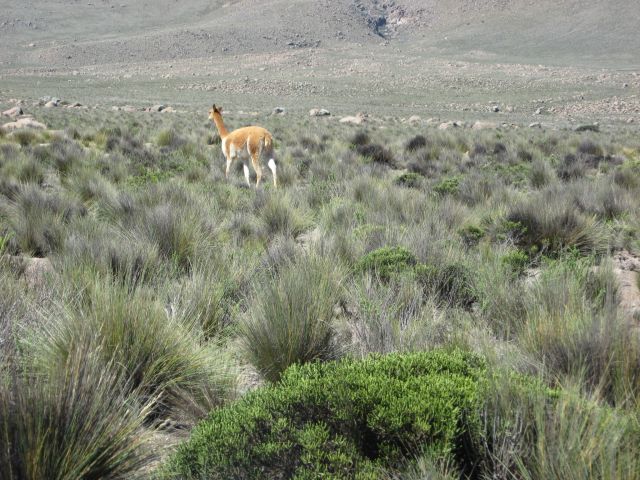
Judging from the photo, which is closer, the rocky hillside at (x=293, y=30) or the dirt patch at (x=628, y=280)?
the dirt patch at (x=628, y=280)

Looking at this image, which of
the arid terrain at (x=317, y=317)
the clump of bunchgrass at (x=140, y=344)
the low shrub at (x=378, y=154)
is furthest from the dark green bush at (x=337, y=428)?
the low shrub at (x=378, y=154)

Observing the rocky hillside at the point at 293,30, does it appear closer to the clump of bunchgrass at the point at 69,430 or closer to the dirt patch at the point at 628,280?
the dirt patch at the point at 628,280

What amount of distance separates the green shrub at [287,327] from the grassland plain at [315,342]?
1 centimetres

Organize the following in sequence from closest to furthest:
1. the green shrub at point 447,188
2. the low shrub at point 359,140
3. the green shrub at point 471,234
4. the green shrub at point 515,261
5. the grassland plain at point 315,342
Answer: the grassland plain at point 315,342
the green shrub at point 515,261
the green shrub at point 471,234
the green shrub at point 447,188
the low shrub at point 359,140

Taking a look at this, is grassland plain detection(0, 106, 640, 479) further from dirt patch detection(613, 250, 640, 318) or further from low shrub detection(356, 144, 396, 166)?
low shrub detection(356, 144, 396, 166)

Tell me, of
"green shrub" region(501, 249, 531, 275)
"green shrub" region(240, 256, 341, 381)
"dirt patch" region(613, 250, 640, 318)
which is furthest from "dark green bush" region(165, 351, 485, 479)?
"green shrub" region(501, 249, 531, 275)

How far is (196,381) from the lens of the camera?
3.05m

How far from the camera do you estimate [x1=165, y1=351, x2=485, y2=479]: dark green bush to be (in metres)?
2.01

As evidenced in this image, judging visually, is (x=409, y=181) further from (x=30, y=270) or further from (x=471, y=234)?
(x=30, y=270)

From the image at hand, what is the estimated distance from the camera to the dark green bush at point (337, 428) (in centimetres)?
201

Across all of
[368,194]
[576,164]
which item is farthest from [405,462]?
[576,164]

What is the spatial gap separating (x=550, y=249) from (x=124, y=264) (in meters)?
4.77

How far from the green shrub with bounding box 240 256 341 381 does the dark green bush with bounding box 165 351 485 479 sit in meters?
0.84

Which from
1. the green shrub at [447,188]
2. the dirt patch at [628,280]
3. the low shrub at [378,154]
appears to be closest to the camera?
the dirt patch at [628,280]
